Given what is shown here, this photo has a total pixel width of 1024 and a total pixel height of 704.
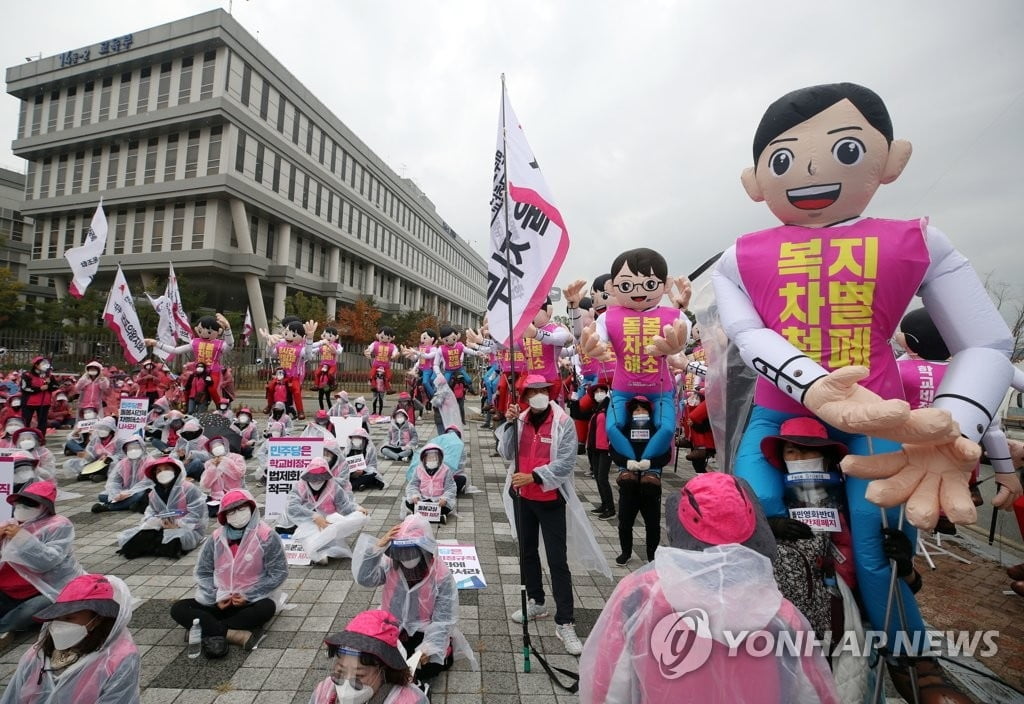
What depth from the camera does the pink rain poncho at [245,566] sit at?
337cm

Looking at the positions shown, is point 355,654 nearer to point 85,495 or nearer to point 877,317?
point 877,317

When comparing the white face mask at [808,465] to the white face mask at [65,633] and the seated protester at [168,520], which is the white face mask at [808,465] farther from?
the seated protester at [168,520]

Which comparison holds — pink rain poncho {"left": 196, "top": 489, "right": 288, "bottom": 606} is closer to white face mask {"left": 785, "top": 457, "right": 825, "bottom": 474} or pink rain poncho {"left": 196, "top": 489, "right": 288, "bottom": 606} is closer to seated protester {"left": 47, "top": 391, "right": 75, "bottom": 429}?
white face mask {"left": 785, "top": 457, "right": 825, "bottom": 474}

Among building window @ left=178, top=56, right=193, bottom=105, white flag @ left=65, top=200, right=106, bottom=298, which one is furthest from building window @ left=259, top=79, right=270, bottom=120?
white flag @ left=65, top=200, right=106, bottom=298

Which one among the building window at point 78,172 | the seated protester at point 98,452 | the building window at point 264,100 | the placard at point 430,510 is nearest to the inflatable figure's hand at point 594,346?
the placard at point 430,510

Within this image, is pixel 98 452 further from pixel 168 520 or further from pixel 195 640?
pixel 195 640

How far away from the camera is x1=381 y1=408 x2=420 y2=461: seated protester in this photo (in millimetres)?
9359

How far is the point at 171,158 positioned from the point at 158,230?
166 inches

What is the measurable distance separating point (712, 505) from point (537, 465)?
2107 millimetres

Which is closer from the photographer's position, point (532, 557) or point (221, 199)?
point (532, 557)

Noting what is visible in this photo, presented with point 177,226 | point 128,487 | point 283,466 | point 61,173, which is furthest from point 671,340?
point 61,173

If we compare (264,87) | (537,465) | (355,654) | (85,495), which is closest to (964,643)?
(537,465)

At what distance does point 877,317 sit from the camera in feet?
6.77

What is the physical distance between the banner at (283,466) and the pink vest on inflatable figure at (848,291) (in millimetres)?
5005
